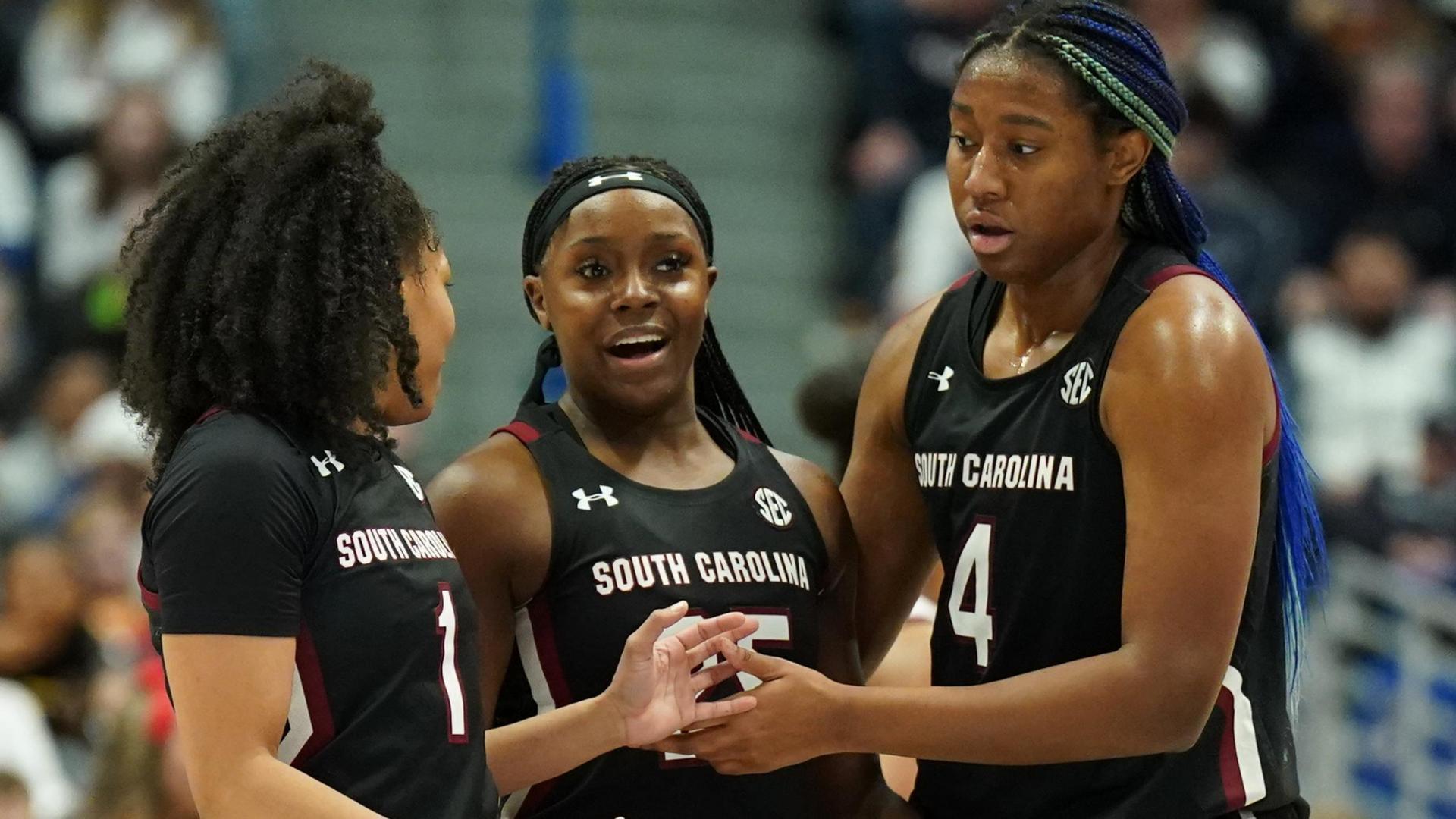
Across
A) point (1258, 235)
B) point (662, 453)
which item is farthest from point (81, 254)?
point (662, 453)

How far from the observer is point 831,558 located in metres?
3.60

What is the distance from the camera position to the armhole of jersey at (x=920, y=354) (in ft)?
11.7

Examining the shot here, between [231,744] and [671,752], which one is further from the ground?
[231,744]

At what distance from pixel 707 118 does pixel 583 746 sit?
24.9 ft

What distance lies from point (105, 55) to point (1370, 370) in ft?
20.2

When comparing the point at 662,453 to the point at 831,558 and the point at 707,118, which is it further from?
the point at 707,118

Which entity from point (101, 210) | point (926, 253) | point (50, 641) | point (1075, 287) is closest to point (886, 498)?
point (1075, 287)

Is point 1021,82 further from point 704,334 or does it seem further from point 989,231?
point 704,334

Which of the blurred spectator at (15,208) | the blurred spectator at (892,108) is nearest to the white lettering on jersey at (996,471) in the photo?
the blurred spectator at (892,108)

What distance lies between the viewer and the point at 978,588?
132 inches

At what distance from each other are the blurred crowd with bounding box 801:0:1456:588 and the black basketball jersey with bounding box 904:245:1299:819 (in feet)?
15.6

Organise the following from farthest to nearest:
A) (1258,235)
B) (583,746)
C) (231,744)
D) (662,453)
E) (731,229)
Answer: (731,229), (1258,235), (662,453), (583,746), (231,744)

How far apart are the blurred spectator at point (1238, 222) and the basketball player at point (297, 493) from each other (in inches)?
247

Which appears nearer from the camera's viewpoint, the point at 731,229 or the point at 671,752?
the point at 671,752
